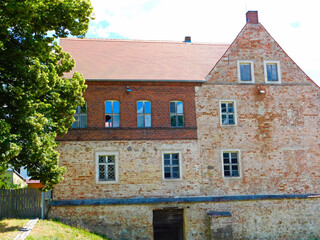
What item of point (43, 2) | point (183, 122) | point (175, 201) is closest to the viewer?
point (43, 2)

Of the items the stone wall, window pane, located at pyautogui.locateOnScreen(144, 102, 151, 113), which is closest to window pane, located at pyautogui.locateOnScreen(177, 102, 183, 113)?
window pane, located at pyautogui.locateOnScreen(144, 102, 151, 113)

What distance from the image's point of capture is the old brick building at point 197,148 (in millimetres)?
19422

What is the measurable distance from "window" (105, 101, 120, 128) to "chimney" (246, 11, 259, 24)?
10.1 m

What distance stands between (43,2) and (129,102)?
9142 millimetres

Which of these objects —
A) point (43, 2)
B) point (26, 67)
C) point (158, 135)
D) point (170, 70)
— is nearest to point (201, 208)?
point (158, 135)

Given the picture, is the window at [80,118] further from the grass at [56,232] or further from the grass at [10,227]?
the grass at [10,227]

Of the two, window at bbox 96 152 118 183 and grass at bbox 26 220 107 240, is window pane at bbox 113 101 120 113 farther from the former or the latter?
grass at bbox 26 220 107 240

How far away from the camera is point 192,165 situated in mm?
20438

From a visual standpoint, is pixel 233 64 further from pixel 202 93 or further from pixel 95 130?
pixel 95 130

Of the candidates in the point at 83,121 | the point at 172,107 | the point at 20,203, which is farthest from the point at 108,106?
the point at 20,203

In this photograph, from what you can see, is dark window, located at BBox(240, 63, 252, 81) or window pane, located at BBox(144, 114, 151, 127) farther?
dark window, located at BBox(240, 63, 252, 81)

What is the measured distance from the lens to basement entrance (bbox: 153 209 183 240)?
2027 centimetres

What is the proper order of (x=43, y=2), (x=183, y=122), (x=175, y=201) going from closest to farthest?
(x=43, y=2) → (x=175, y=201) → (x=183, y=122)

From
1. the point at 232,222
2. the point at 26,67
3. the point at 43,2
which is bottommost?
the point at 232,222
